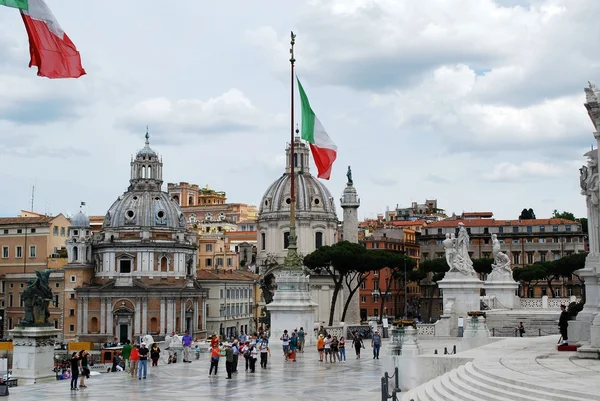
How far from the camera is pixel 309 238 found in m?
111

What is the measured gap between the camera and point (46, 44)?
20438 mm

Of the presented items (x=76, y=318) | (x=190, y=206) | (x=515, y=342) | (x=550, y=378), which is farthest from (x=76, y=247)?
(x=550, y=378)

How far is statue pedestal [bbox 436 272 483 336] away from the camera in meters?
38.3

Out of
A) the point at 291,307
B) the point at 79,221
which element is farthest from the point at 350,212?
the point at 291,307

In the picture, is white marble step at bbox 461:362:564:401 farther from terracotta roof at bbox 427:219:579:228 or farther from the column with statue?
terracotta roof at bbox 427:219:579:228

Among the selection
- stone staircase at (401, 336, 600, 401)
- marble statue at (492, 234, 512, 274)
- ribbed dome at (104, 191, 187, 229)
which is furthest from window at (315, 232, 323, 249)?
stone staircase at (401, 336, 600, 401)

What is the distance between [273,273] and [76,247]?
25.4 m

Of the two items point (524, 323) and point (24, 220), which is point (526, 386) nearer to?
point (524, 323)

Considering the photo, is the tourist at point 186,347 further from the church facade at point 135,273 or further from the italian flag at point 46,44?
the church facade at point 135,273

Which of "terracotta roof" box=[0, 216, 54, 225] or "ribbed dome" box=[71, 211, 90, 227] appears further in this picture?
"ribbed dome" box=[71, 211, 90, 227]

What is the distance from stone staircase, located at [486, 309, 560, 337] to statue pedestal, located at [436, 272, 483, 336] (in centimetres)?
131

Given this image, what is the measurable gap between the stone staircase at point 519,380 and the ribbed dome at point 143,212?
264ft

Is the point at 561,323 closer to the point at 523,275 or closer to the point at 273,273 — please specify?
the point at 523,275

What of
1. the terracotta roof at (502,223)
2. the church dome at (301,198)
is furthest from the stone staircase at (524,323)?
the church dome at (301,198)
